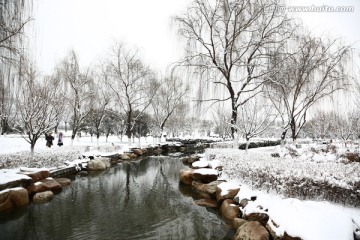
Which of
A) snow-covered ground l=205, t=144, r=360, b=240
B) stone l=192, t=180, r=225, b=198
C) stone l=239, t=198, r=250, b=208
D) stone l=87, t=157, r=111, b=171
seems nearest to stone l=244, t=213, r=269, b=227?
snow-covered ground l=205, t=144, r=360, b=240

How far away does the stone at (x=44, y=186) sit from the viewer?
8789 millimetres

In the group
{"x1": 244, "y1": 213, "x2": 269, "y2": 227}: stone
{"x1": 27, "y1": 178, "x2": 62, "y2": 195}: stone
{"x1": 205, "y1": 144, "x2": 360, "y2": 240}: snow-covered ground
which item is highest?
{"x1": 205, "y1": 144, "x2": 360, "y2": 240}: snow-covered ground

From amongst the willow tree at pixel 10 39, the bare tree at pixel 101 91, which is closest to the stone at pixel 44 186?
the willow tree at pixel 10 39

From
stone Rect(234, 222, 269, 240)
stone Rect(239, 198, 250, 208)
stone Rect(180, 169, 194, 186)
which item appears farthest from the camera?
stone Rect(180, 169, 194, 186)

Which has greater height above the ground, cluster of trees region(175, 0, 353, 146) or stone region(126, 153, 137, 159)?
cluster of trees region(175, 0, 353, 146)

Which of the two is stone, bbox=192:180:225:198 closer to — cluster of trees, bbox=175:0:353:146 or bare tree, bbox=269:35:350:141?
cluster of trees, bbox=175:0:353:146

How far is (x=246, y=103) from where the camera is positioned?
14.6 metres

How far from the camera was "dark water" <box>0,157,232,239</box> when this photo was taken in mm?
6175

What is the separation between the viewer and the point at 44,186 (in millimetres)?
9125

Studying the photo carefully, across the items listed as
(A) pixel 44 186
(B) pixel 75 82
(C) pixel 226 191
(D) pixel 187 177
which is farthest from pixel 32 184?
(B) pixel 75 82

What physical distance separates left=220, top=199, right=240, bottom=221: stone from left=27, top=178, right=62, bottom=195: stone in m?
6.92

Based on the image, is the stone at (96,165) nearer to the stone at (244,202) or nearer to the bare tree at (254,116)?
the bare tree at (254,116)

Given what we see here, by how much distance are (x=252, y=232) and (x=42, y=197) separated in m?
7.50

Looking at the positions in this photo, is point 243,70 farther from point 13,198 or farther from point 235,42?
point 13,198
